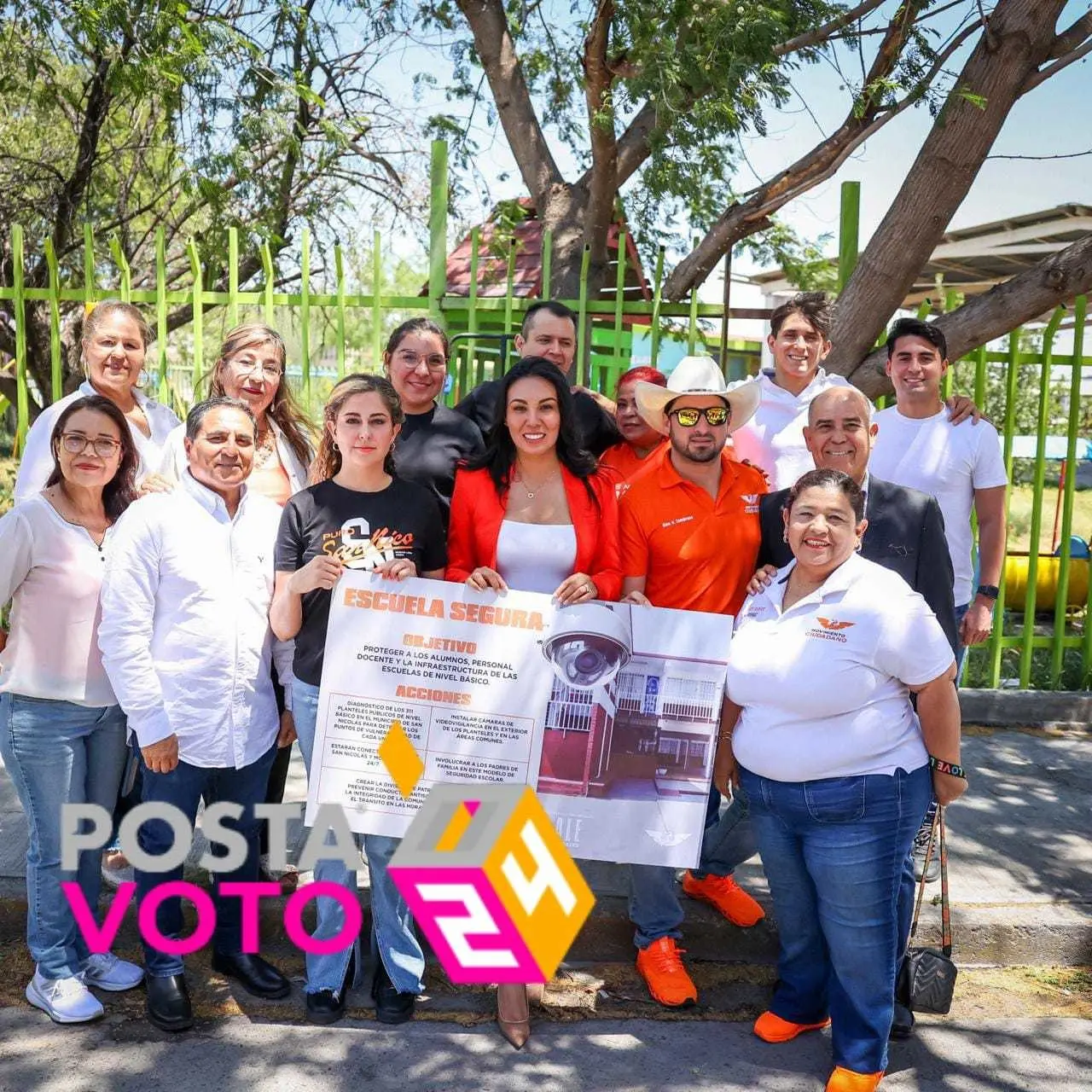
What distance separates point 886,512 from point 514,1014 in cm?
215

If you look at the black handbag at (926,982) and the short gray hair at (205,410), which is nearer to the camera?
the short gray hair at (205,410)

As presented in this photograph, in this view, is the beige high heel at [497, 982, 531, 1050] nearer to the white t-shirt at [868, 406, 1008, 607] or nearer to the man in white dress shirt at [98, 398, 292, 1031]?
the man in white dress shirt at [98, 398, 292, 1031]

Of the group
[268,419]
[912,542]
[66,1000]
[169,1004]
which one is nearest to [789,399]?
[912,542]

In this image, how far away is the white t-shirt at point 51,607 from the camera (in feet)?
11.3

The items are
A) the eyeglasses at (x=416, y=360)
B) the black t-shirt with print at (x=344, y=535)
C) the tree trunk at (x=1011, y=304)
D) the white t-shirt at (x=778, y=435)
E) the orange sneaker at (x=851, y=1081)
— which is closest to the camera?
the orange sneaker at (x=851, y=1081)

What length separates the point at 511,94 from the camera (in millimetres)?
7469

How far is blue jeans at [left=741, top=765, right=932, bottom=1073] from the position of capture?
327 cm

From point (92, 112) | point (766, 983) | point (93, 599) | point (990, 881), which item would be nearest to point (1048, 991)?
point (990, 881)

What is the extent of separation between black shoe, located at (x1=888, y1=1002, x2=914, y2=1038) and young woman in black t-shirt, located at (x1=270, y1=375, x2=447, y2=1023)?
1.65 meters

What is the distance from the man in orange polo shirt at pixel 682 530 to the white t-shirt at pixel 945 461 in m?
0.86

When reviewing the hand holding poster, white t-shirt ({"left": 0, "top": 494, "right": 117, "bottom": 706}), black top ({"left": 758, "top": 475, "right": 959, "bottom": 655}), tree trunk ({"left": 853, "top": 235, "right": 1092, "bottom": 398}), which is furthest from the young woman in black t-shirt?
tree trunk ({"left": 853, "top": 235, "right": 1092, "bottom": 398})

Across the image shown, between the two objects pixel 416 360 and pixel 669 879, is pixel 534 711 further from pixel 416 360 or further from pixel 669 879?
pixel 416 360

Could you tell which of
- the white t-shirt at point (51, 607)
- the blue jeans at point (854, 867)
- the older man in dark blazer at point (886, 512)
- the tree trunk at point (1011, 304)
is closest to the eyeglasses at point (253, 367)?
the white t-shirt at point (51, 607)

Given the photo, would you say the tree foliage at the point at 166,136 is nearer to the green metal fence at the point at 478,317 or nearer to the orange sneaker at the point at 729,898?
the green metal fence at the point at 478,317
